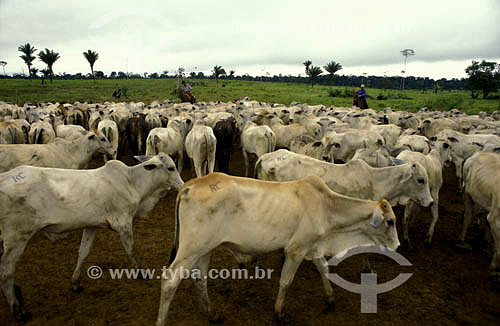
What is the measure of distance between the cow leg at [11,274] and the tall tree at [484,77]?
49.7 m

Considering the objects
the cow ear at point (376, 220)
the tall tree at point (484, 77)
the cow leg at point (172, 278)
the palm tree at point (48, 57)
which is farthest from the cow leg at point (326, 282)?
the palm tree at point (48, 57)

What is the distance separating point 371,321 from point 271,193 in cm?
232

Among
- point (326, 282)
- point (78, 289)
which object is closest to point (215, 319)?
point (326, 282)

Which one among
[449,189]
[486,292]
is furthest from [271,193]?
[449,189]

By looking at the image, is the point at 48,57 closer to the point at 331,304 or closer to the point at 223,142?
the point at 223,142

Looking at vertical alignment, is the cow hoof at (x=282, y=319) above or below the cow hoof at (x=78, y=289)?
below

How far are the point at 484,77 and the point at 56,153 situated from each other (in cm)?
4884

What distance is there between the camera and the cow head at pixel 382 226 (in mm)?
4461

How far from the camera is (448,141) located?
10.1 metres

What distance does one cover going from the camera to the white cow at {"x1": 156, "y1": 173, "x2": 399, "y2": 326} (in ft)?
13.4

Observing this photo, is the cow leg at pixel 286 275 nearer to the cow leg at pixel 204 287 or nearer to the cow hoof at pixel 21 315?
the cow leg at pixel 204 287

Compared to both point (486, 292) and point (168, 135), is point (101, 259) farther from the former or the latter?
point (486, 292)

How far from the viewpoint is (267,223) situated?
13.9 feet

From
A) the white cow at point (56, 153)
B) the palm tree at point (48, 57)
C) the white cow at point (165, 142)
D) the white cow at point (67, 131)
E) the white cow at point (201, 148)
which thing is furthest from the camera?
the palm tree at point (48, 57)
